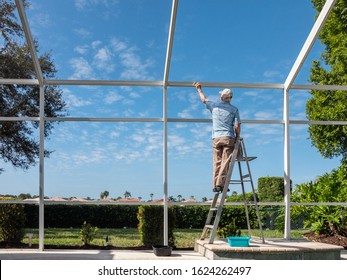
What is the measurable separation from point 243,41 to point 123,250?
17.5 feet

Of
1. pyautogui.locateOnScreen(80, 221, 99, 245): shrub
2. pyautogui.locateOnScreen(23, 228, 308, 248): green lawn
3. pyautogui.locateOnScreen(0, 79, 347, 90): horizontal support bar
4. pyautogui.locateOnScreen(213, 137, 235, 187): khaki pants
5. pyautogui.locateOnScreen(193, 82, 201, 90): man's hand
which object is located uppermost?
pyautogui.locateOnScreen(0, 79, 347, 90): horizontal support bar

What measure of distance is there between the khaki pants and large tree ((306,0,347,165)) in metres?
7.34

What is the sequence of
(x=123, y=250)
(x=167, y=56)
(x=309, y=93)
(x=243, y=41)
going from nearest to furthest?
(x=167, y=56)
(x=123, y=250)
(x=243, y=41)
(x=309, y=93)

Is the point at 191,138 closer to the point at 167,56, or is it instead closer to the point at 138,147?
the point at 138,147

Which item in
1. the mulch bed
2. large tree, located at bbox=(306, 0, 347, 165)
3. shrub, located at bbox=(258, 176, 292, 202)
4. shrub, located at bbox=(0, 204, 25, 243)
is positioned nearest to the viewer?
the mulch bed

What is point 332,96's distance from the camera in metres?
13.3

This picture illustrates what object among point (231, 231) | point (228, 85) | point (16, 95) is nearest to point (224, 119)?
point (228, 85)

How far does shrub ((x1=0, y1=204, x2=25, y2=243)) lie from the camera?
7.90 m

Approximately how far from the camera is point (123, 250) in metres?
7.27

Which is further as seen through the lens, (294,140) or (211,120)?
(294,140)

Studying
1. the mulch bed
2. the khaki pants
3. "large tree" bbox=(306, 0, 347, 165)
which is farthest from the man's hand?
"large tree" bbox=(306, 0, 347, 165)

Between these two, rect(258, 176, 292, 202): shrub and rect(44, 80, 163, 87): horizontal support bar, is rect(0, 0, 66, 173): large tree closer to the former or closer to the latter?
rect(44, 80, 163, 87): horizontal support bar

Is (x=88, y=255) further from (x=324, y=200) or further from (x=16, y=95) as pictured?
(x=16, y=95)

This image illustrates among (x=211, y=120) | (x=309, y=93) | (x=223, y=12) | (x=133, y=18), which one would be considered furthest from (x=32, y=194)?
(x=309, y=93)
